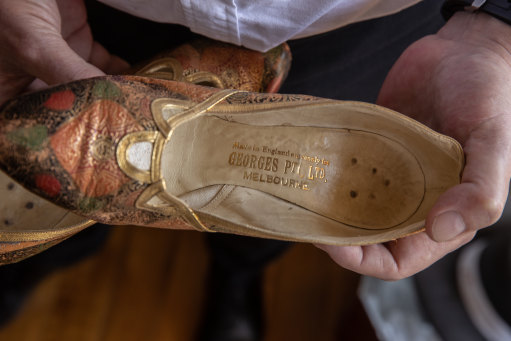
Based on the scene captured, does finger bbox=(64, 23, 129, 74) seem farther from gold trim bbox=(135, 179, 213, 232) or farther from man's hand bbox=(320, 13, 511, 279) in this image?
man's hand bbox=(320, 13, 511, 279)

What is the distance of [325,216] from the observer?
628 mm

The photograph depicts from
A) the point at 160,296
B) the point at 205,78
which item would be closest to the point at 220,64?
the point at 205,78

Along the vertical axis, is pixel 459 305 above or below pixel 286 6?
below

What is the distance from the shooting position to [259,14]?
0.55 metres

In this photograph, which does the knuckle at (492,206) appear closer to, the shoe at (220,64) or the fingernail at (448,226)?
the fingernail at (448,226)

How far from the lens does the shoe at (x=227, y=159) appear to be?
49cm

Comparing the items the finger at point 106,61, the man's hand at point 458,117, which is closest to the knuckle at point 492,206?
the man's hand at point 458,117

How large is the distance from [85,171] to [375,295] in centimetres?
73

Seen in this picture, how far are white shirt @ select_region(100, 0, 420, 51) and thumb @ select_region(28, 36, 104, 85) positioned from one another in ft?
0.36

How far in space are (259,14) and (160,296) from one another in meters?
0.78

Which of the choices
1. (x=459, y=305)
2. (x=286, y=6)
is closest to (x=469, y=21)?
(x=286, y=6)

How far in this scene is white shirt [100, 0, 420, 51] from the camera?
540 millimetres

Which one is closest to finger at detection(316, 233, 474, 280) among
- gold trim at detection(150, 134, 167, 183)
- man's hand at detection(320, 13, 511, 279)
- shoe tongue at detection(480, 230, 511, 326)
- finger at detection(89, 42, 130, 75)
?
man's hand at detection(320, 13, 511, 279)

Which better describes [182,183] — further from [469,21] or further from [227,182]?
[469,21]
